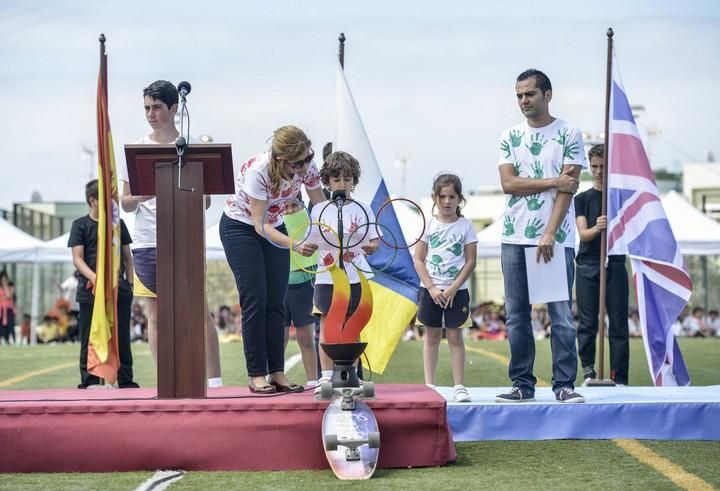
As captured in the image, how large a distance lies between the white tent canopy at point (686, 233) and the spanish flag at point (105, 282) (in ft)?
42.0

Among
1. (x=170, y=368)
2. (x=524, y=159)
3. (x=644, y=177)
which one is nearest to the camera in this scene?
(x=170, y=368)

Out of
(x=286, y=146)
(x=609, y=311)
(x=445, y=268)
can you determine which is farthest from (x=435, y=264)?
(x=286, y=146)

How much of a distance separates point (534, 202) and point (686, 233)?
15.5 m

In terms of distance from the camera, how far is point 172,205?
232 inches

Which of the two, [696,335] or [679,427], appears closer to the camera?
[679,427]

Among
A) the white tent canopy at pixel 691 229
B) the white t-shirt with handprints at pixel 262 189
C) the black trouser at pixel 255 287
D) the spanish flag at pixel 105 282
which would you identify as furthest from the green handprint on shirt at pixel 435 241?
the white tent canopy at pixel 691 229

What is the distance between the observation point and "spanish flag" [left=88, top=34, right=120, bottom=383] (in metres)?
8.05

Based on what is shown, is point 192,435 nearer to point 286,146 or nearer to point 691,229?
point 286,146

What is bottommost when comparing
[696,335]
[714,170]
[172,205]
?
[696,335]

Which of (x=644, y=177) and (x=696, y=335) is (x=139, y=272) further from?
(x=696, y=335)

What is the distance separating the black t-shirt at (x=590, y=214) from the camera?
9.10 metres

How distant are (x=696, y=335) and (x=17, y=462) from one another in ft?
78.5

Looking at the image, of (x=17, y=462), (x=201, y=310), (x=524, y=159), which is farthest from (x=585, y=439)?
(x=17, y=462)

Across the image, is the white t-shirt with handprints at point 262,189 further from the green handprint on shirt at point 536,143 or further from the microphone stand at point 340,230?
the green handprint on shirt at point 536,143
